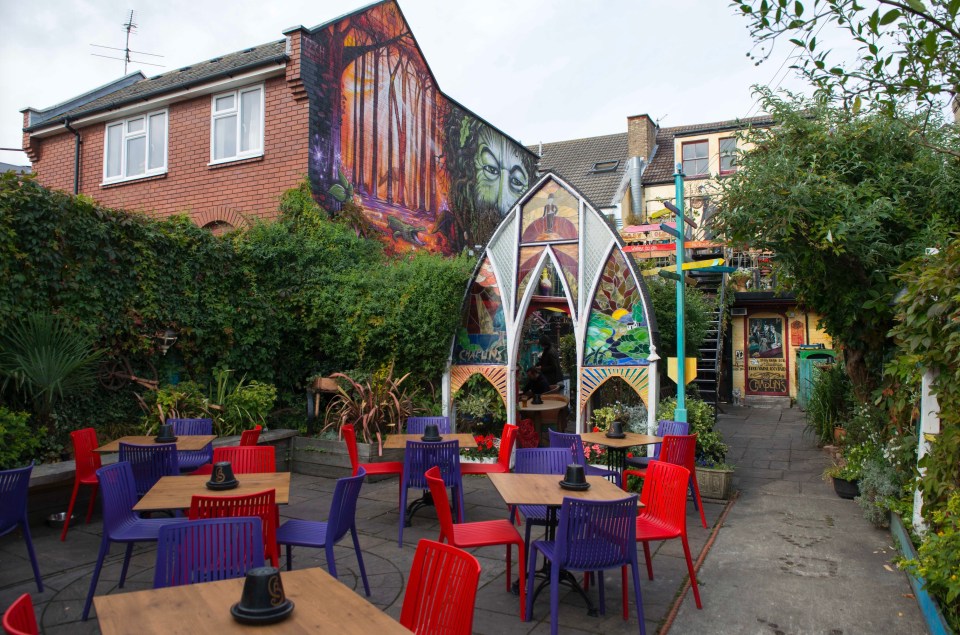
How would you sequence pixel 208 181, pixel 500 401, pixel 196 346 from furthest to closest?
pixel 208 181
pixel 500 401
pixel 196 346

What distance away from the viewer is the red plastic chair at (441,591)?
8.31 feet

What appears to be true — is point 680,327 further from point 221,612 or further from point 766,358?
point 766,358

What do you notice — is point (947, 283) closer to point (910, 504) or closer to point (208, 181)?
point (910, 504)

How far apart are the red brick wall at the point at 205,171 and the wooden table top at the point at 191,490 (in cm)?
749

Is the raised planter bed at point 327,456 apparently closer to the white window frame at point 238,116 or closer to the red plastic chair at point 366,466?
Result: the red plastic chair at point 366,466

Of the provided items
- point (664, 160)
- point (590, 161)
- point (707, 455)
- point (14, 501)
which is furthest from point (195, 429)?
point (590, 161)

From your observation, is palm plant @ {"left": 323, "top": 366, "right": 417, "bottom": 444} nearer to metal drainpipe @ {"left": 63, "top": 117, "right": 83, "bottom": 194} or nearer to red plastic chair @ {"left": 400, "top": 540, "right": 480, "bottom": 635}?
red plastic chair @ {"left": 400, "top": 540, "right": 480, "bottom": 635}

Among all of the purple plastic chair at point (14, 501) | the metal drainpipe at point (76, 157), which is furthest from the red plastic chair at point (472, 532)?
the metal drainpipe at point (76, 157)

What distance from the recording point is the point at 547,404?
1020 centimetres

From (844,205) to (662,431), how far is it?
121 inches

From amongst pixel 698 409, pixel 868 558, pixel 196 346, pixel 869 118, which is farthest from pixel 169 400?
pixel 869 118

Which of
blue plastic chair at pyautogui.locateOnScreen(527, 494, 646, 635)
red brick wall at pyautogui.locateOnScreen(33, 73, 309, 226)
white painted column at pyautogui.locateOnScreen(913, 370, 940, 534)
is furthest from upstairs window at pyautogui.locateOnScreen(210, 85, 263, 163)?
white painted column at pyautogui.locateOnScreen(913, 370, 940, 534)

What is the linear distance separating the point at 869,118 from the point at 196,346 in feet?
28.8

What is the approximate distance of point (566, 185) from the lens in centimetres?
901
